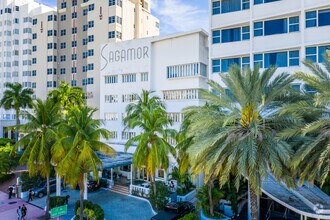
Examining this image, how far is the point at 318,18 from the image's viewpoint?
24984mm

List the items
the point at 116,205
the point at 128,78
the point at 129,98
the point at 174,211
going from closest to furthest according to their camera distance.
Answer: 1. the point at 174,211
2. the point at 116,205
3. the point at 129,98
4. the point at 128,78

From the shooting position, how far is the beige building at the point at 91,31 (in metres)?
49.8

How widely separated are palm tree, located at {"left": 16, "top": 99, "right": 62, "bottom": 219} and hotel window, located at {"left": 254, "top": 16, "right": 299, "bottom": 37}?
887 inches

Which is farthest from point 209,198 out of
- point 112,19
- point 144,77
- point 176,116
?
point 112,19

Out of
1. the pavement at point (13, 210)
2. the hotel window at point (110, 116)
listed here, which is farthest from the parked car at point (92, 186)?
the hotel window at point (110, 116)

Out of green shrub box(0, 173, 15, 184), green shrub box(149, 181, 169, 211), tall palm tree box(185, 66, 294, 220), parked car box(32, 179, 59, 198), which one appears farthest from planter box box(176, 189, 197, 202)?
green shrub box(0, 173, 15, 184)

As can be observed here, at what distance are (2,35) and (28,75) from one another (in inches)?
700

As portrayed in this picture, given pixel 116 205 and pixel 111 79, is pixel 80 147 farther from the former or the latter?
pixel 111 79

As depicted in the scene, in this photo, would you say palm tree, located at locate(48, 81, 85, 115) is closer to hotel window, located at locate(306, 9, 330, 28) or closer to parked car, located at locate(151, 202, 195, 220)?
parked car, located at locate(151, 202, 195, 220)

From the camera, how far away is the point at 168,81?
35188mm

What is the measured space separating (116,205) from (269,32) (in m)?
24.1

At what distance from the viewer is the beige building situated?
49.8 m

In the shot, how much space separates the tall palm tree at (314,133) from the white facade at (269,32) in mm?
12532

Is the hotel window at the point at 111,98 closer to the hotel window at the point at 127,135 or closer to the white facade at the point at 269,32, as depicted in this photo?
the hotel window at the point at 127,135
